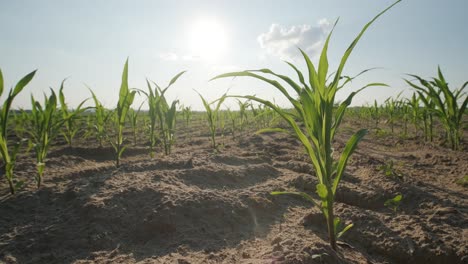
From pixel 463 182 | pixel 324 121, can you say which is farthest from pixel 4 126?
pixel 463 182

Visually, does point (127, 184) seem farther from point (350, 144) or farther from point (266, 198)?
point (350, 144)

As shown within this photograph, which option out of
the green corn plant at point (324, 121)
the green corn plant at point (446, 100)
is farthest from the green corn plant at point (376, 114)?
the green corn plant at point (324, 121)

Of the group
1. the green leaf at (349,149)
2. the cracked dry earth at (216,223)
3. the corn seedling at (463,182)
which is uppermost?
the green leaf at (349,149)

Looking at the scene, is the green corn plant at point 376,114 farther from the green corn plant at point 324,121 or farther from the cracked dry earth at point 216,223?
the green corn plant at point 324,121

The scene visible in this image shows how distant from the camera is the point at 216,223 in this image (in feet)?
4.97

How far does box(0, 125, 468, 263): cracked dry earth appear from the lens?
123cm

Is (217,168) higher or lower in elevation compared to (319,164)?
lower

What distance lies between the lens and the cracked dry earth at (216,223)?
48.4 inches

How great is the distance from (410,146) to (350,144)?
3.76 metres

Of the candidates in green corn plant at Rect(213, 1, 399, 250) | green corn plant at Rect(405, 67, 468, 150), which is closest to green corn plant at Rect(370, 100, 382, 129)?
green corn plant at Rect(405, 67, 468, 150)

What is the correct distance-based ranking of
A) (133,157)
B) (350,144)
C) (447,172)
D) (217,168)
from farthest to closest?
1. (133,157)
2. (447,172)
3. (217,168)
4. (350,144)

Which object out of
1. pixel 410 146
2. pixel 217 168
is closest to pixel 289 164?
pixel 217 168

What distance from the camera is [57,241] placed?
132 centimetres

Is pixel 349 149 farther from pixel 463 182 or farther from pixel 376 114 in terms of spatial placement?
pixel 376 114
